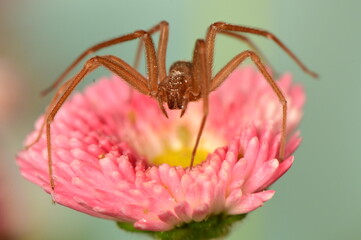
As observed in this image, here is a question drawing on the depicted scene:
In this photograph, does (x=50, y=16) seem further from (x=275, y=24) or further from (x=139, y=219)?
(x=139, y=219)

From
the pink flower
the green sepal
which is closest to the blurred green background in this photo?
the pink flower

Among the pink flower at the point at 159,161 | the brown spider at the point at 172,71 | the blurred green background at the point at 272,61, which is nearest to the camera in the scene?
the pink flower at the point at 159,161

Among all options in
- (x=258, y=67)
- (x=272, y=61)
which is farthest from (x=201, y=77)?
(x=272, y=61)

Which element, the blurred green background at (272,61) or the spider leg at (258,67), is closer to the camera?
the spider leg at (258,67)

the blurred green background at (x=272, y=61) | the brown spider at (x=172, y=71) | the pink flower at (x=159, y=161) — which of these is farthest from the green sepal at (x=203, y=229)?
the blurred green background at (x=272, y=61)

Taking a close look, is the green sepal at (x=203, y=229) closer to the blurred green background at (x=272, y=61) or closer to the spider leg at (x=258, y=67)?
the spider leg at (x=258, y=67)

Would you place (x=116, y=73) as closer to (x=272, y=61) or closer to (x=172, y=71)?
(x=172, y=71)

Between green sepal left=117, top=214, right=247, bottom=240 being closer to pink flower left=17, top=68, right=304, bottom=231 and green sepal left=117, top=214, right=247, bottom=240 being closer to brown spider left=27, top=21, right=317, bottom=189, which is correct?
pink flower left=17, top=68, right=304, bottom=231

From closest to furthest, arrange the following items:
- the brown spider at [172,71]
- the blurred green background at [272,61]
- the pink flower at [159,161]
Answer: the pink flower at [159,161]
the brown spider at [172,71]
the blurred green background at [272,61]
